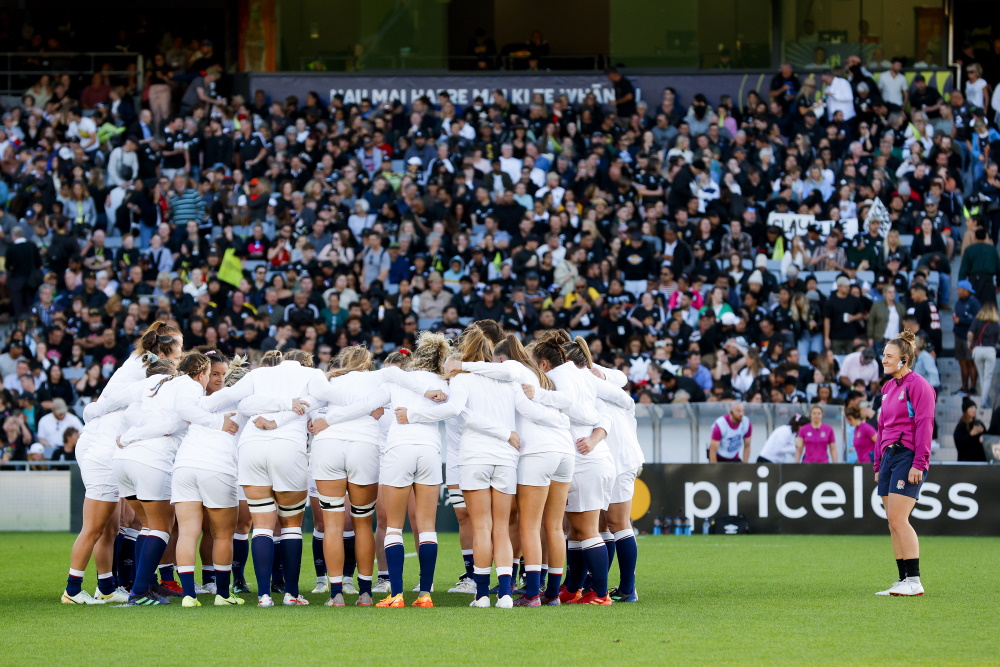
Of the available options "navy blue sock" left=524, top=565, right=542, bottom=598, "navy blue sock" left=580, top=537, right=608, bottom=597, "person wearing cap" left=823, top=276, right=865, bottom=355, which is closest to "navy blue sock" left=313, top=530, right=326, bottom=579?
"navy blue sock" left=524, top=565, right=542, bottom=598

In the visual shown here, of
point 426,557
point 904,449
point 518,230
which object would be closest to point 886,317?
point 518,230

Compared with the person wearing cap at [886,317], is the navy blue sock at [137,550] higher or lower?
lower

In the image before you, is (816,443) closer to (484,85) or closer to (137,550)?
(137,550)

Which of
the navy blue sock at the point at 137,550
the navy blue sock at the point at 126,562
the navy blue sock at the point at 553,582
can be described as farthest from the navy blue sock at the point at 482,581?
the navy blue sock at the point at 126,562

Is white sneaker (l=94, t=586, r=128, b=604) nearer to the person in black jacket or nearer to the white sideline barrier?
the white sideline barrier

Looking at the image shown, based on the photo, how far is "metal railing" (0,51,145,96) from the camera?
30000 millimetres

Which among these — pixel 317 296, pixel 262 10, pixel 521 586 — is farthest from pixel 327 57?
pixel 521 586

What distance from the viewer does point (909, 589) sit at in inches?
430

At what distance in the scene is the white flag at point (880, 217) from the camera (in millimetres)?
22922

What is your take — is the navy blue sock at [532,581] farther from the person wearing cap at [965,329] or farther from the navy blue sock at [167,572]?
the person wearing cap at [965,329]

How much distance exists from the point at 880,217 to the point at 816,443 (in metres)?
6.19

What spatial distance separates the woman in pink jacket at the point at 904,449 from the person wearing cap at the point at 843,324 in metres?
10.1

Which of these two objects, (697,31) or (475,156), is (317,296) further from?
(697,31)

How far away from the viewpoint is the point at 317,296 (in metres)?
22.1
